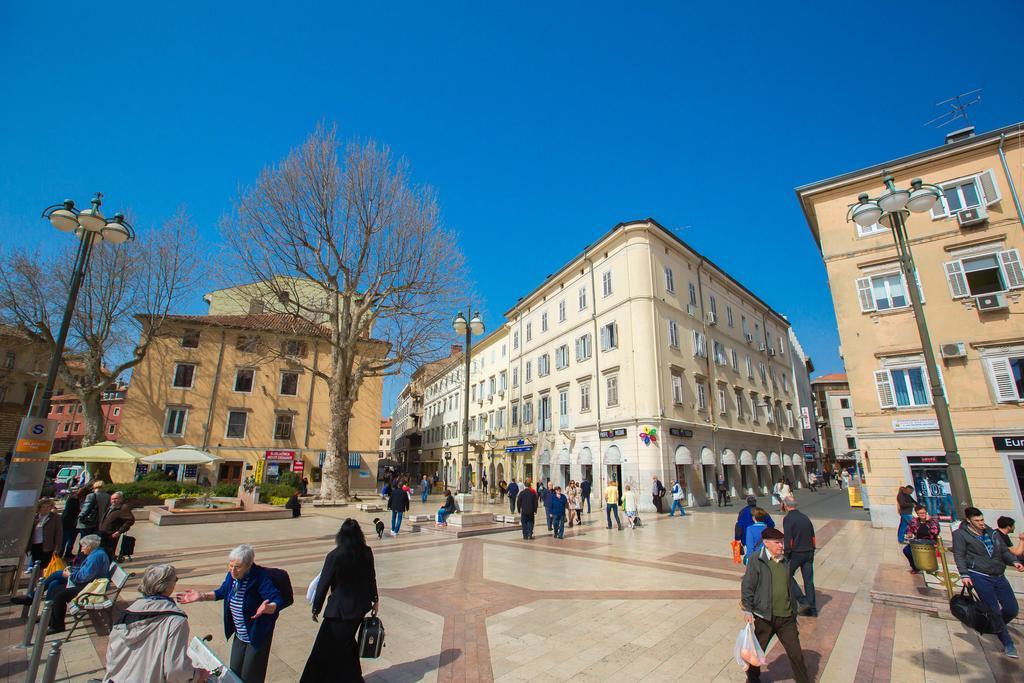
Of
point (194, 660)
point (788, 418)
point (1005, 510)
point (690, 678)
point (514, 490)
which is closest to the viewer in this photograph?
point (194, 660)

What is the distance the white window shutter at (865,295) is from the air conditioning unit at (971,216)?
135 inches

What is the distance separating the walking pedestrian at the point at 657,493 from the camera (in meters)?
21.2

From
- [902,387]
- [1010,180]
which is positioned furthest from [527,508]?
[1010,180]

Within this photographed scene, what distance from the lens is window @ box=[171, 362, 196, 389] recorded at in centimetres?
3158

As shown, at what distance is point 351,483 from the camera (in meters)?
34.3

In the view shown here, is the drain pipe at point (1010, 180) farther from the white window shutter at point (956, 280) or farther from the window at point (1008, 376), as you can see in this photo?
the window at point (1008, 376)

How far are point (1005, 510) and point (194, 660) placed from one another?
21197mm

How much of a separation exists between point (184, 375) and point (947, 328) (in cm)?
4200

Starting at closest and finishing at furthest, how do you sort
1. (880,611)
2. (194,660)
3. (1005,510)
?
(194,660) < (880,611) < (1005,510)

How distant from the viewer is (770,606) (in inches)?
165

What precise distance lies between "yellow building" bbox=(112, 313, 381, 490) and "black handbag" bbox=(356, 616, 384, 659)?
2984cm

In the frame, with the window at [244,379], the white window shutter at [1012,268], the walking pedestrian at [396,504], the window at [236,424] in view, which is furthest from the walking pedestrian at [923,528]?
the window at [244,379]

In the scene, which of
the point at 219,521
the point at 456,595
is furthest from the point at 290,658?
the point at 219,521

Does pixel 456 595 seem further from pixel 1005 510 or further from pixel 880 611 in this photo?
pixel 1005 510
